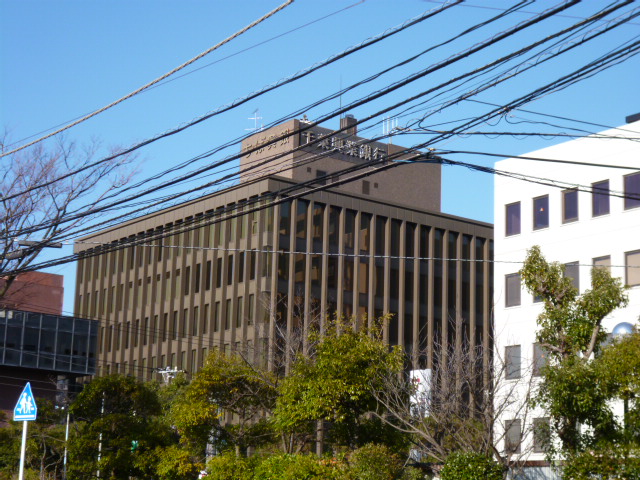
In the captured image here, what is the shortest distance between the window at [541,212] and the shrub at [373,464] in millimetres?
20440

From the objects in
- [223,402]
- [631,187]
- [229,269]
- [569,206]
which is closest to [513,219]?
[569,206]

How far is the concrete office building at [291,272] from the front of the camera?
66125 mm

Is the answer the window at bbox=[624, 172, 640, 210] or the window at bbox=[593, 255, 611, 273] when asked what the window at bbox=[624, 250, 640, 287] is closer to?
the window at bbox=[593, 255, 611, 273]

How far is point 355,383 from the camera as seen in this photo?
24328mm

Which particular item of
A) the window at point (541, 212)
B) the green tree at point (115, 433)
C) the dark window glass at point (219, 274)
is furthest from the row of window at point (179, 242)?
the green tree at point (115, 433)

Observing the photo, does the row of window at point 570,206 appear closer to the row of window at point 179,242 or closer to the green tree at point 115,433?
the green tree at point 115,433

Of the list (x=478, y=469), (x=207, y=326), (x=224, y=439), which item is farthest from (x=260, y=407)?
(x=207, y=326)

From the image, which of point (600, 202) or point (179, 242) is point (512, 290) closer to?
point (600, 202)

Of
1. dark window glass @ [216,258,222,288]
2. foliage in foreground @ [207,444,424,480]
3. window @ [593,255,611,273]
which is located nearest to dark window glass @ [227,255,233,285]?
dark window glass @ [216,258,222,288]

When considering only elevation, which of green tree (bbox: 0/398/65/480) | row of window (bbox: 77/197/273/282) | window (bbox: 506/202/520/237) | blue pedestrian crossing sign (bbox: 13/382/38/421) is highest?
row of window (bbox: 77/197/273/282)

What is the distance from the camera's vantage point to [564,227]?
134ft

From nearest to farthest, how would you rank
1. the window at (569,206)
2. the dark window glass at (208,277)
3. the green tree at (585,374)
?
the green tree at (585,374)
the window at (569,206)
the dark window glass at (208,277)

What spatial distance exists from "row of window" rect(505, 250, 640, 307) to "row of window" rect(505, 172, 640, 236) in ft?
6.31

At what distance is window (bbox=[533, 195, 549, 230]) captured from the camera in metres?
41.7
